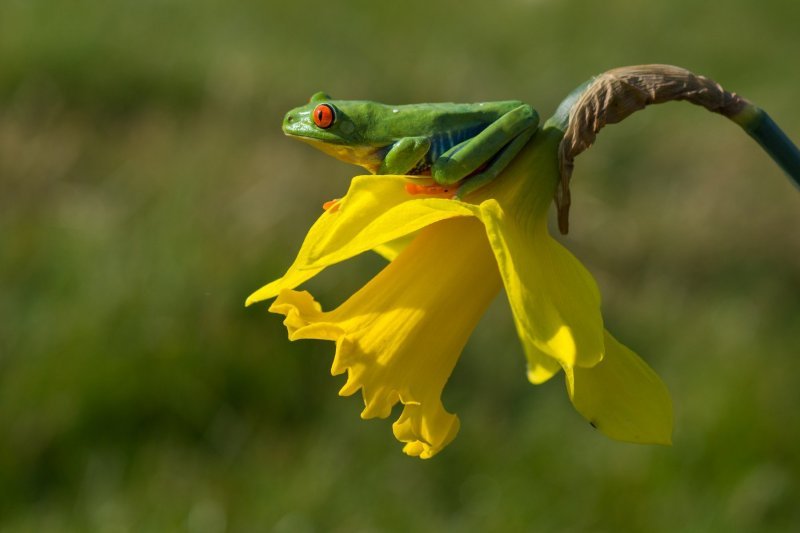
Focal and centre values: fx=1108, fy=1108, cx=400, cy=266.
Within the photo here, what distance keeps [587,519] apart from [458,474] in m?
0.35

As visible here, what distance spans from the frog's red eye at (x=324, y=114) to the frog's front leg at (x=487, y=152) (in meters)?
0.10

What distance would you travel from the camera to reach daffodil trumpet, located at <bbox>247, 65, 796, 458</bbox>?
959 millimetres

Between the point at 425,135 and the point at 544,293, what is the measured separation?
0.18m

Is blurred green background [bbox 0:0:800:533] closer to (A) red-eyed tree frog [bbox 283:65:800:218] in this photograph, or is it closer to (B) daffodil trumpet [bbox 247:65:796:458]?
(B) daffodil trumpet [bbox 247:65:796:458]

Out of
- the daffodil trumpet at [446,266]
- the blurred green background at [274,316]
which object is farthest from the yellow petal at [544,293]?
the blurred green background at [274,316]

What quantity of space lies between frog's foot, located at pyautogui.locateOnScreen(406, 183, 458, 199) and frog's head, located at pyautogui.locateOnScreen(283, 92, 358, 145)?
0.22 feet

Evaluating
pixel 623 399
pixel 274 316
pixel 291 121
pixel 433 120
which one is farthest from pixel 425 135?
pixel 274 316

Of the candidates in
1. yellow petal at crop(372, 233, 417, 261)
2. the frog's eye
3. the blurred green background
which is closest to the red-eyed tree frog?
the frog's eye

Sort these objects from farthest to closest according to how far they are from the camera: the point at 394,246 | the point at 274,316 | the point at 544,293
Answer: the point at 274,316
the point at 394,246
the point at 544,293

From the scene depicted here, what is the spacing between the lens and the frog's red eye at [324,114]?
38.5 inches

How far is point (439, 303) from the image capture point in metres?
1.06

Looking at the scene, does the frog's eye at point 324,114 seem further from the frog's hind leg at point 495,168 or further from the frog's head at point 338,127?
the frog's hind leg at point 495,168

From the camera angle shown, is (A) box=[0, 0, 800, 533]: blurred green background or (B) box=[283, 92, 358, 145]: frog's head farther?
(A) box=[0, 0, 800, 533]: blurred green background

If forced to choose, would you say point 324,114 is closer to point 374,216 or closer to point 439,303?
point 374,216
